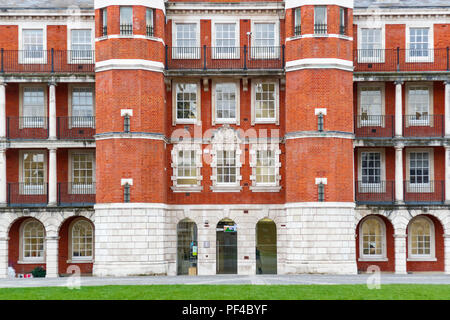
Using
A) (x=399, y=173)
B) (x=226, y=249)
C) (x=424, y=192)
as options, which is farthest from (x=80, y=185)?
(x=424, y=192)

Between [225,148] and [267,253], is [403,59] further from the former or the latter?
[267,253]

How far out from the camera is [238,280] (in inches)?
1673

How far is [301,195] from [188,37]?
10.2m

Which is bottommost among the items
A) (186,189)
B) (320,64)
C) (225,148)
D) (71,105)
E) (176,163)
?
(186,189)

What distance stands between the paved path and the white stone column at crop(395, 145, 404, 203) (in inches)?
175

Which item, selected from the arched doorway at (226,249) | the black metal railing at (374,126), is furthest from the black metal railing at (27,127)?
the black metal railing at (374,126)

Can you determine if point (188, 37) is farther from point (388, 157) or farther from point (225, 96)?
point (388, 157)

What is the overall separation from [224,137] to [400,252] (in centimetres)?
1068

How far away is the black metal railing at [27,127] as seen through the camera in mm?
48406

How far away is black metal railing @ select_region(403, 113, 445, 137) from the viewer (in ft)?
159

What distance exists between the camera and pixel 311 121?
45.6 metres

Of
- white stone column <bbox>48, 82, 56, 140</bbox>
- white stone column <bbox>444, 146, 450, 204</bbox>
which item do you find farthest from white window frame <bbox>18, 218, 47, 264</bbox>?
white stone column <bbox>444, 146, 450, 204</bbox>
